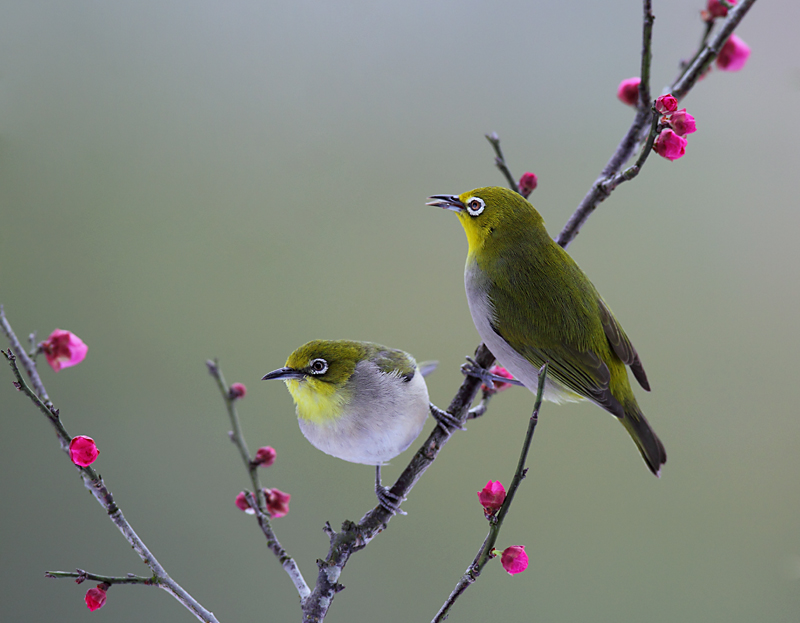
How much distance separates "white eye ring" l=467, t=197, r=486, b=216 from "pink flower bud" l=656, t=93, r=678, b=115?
27 cm

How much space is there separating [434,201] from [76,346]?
43cm

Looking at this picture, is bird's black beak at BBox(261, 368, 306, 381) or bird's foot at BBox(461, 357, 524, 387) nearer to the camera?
bird's black beak at BBox(261, 368, 306, 381)

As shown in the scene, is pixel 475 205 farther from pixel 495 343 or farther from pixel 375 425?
pixel 375 425

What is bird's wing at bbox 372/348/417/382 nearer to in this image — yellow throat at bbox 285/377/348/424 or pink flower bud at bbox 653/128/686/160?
yellow throat at bbox 285/377/348/424

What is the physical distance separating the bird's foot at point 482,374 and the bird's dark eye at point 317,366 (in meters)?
0.19

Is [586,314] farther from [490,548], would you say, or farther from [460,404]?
[490,548]

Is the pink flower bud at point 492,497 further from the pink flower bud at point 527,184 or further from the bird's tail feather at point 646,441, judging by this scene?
the pink flower bud at point 527,184

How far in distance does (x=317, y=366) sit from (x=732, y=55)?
762mm

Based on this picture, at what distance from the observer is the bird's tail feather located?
0.81 m

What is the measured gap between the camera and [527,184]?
84 cm

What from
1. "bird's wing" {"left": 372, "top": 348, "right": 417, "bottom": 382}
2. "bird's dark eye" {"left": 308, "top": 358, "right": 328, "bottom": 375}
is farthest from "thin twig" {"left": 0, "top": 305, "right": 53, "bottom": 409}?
"bird's wing" {"left": 372, "top": 348, "right": 417, "bottom": 382}

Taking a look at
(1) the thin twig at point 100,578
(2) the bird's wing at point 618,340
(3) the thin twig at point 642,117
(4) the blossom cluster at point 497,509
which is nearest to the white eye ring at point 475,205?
(3) the thin twig at point 642,117

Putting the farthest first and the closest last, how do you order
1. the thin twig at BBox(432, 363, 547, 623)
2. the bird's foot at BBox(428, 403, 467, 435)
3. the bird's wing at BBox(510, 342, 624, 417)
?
the bird's wing at BBox(510, 342, 624, 417), the bird's foot at BBox(428, 403, 467, 435), the thin twig at BBox(432, 363, 547, 623)

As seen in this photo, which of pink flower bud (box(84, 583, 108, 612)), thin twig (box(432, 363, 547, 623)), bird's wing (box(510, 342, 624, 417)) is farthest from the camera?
bird's wing (box(510, 342, 624, 417))
